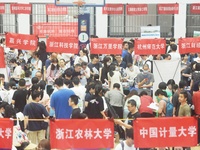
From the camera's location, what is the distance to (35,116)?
34.2 feet

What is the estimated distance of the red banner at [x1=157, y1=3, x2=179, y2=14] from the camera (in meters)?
24.1

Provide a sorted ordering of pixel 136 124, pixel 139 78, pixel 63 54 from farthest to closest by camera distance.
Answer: pixel 63 54 < pixel 139 78 < pixel 136 124

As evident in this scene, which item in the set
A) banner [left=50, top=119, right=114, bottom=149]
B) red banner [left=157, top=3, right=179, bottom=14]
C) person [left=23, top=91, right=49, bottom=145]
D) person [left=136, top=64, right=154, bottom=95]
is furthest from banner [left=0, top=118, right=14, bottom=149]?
red banner [left=157, top=3, right=179, bottom=14]

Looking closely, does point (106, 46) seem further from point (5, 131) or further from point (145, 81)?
point (5, 131)

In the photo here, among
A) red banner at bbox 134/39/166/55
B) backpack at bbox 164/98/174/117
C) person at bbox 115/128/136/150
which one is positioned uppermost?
red banner at bbox 134/39/166/55

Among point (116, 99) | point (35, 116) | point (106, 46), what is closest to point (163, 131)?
point (35, 116)

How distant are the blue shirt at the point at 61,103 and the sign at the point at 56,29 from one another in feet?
44.1


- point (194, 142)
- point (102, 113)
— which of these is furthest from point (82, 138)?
point (102, 113)

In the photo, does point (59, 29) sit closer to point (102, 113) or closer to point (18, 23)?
point (18, 23)

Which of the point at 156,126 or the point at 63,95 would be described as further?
the point at 63,95

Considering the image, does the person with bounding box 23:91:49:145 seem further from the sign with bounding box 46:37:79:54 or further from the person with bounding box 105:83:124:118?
the sign with bounding box 46:37:79:54

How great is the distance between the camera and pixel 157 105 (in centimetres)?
1130

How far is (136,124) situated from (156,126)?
1.03 ft

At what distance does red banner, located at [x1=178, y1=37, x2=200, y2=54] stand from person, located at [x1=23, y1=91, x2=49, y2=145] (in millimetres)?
7416
